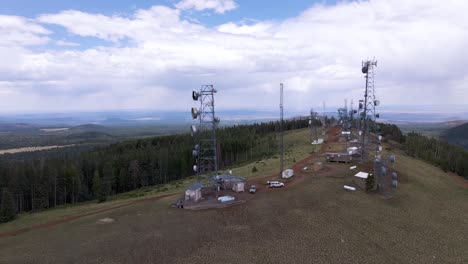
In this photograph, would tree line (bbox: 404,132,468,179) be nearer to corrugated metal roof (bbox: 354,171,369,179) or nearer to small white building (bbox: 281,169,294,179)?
corrugated metal roof (bbox: 354,171,369,179)

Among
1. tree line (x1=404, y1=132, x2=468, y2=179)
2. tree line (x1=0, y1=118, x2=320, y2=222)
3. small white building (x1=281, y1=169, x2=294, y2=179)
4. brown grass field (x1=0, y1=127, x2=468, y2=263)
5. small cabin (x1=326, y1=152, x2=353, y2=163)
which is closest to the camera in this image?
brown grass field (x1=0, y1=127, x2=468, y2=263)

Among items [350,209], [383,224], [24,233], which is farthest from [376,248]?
[24,233]

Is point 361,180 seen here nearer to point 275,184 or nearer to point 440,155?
point 275,184

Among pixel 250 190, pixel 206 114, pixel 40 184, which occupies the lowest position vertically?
pixel 40 184

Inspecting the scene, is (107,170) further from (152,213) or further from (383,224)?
(383,224)

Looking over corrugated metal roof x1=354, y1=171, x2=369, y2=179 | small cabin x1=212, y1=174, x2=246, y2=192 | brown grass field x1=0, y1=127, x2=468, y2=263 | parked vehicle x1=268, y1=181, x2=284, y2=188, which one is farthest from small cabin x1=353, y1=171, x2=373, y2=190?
small cabin x1=212, y1=174, x2=246, y2=192

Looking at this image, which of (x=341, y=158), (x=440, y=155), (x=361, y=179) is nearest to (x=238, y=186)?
(x=361, y=179)

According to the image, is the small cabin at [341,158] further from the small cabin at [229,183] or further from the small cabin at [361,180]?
the small cabin at [229,183]
